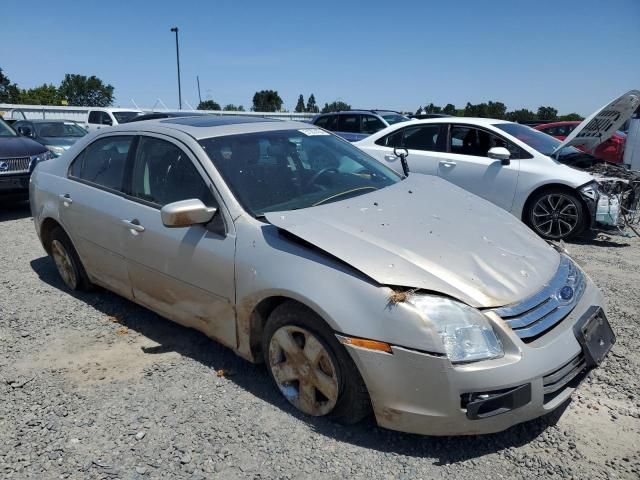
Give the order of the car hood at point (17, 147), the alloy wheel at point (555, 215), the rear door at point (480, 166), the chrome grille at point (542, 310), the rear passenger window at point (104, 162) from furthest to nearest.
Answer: the car hood at point (17, 147)
the rear door at point (480, 166)
the alloy wheel at point (555, 215)
the rear passenger window at point (104, 162)
the chrome grille at point (542, 310)

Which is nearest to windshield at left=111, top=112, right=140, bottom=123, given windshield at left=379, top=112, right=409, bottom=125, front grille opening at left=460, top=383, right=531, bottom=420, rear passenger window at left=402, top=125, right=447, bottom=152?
windshield at left=379, top=112, right=409, bottom=125

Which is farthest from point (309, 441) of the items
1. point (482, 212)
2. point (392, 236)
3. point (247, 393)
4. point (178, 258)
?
point (482, 212)

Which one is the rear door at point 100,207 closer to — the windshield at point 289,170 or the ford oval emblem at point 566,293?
the windshield at point 289,170

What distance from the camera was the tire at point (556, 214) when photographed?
612 centimetres

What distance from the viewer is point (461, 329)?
217 cm

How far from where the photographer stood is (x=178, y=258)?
307 centimetres

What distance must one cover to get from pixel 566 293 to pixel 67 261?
3.91 meters

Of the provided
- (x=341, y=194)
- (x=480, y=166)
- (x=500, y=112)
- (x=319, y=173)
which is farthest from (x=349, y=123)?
(x=500, y=112)

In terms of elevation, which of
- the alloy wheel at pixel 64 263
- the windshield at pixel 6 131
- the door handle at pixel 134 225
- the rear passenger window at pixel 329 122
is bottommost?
the alloy wheel at pixel 64 263

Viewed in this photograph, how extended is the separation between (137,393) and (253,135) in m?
1.81

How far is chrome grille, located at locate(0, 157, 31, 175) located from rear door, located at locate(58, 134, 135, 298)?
13.6 ft

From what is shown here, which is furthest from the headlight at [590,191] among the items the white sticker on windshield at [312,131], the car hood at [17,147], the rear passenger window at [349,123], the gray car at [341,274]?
the car hood at [17,147]

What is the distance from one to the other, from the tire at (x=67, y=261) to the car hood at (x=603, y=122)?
592 cm

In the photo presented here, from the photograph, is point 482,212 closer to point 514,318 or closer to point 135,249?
point 514,318
